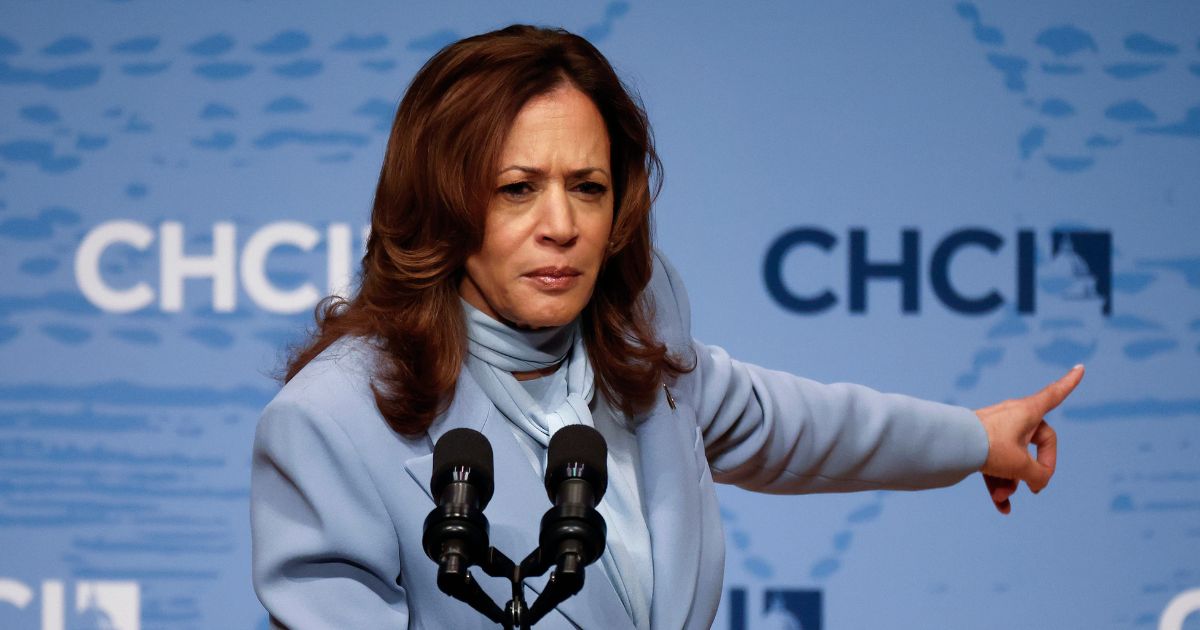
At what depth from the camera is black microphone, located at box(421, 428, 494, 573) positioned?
44.6 inches

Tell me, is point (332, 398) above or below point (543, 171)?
below

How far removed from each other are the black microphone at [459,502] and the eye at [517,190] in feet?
1.29

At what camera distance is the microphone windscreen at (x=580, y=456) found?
1.20 meters

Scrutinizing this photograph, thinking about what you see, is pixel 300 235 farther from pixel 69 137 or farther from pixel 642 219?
pixel 642 219

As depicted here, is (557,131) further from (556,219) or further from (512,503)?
(512,503)

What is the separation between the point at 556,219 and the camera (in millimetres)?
1529

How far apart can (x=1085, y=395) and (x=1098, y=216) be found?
366 millimetres

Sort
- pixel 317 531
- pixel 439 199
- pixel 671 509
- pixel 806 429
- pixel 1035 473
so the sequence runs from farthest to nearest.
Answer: pixel 1035 473, pixel 806 429, pixel 671 509, pixel 439 199, pixel 317 531

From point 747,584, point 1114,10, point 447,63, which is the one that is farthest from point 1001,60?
point 447,63

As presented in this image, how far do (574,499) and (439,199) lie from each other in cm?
48

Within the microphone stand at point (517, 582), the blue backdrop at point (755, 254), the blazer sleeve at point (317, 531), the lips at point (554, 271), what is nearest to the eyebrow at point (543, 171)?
the lips at point (554, 271)

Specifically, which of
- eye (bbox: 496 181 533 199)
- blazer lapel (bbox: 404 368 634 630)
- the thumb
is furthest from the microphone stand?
the thumb

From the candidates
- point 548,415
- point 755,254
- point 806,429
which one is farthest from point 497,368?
Answer: point 755,254

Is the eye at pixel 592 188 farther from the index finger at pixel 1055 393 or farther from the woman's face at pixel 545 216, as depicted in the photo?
the index finger at pixel 1055 393
